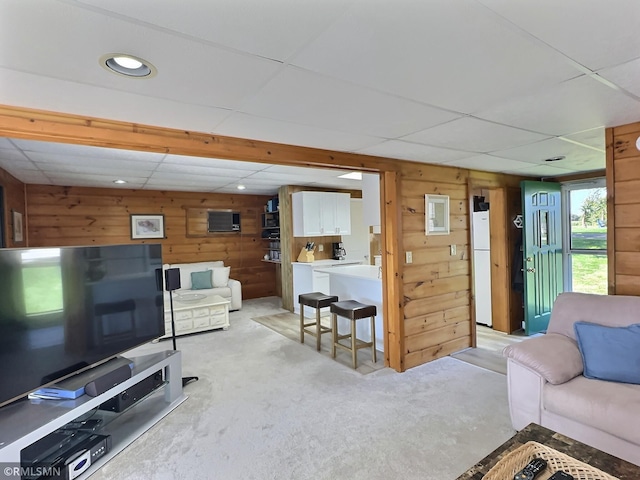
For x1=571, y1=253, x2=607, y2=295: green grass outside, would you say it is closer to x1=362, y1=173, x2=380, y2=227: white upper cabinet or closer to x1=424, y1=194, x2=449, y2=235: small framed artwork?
x1=424, y1=194, x2=449, y2=235: small framed artwork

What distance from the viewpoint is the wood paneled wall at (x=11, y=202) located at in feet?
13.0

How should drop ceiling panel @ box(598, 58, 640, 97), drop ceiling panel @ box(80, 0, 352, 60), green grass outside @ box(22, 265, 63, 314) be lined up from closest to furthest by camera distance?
drop ceiling panel @ box(80, 0, 352, 60)
drop ceiling panel @ box(598, 58, 640, 97)
green grass outside @ box(22, 265, 63, 314)

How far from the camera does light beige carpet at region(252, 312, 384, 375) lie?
11.8 ft

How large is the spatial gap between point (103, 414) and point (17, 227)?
3390mm

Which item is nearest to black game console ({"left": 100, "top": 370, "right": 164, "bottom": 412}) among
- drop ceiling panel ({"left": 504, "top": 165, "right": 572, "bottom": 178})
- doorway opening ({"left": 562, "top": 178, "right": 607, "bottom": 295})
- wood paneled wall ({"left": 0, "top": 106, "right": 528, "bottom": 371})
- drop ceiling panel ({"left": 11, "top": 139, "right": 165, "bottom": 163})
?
wood paneled wall ({"left": 0, "top": 106, "right": 528, "bottom": 371})

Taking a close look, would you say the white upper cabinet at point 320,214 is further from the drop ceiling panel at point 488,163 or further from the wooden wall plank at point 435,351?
the wooden wall plank at point 435,351

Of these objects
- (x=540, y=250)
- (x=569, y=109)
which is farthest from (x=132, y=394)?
(x=540, y=250)

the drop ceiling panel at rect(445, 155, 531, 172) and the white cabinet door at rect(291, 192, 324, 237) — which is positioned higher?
the drop ceiling panel at rect(445, 155, 531, 172)

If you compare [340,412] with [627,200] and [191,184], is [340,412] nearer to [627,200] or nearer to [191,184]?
[627,200]

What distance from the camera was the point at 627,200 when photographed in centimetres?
259

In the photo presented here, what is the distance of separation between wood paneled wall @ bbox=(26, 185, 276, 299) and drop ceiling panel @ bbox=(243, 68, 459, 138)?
16.6ft

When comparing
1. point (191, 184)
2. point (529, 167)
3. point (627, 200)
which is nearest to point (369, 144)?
point (627, 200)

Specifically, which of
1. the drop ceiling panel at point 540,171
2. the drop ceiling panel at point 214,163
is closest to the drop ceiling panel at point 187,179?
the drop ceiling panel at point 214,163

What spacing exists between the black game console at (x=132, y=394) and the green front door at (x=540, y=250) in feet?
14.2
